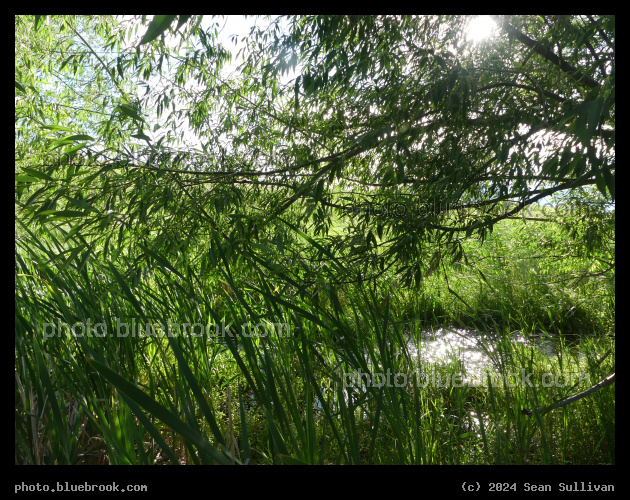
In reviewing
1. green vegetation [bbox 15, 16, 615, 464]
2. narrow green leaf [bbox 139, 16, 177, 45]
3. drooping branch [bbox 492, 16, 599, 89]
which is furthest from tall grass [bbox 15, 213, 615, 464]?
drooping branch [bbox 492, 16, 599, 89]

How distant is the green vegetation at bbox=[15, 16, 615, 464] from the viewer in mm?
1423

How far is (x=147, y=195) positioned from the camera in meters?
1.87

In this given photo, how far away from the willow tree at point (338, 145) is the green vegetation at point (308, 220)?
0.05 feet

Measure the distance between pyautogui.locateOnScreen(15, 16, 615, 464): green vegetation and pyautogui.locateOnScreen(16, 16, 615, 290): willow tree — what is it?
0.6 inches

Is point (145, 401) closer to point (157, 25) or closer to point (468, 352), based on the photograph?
point (157, 25)

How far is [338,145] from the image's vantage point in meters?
2.58

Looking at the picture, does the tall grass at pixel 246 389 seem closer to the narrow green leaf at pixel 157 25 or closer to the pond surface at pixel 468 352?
the pond surface at pixel 468 352

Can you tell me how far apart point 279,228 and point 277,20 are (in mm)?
1224

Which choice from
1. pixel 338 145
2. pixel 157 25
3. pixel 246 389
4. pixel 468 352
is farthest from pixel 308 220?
pixel 468 352

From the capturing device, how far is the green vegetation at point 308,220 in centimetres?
142

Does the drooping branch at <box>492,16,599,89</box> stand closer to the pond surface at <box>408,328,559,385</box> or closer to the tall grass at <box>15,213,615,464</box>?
the tall grass at <box>15,213,615,464</box>

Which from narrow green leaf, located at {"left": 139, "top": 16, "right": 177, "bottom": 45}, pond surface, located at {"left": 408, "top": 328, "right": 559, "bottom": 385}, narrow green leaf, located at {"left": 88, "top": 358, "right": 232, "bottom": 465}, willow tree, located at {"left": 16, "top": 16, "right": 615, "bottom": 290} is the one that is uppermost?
willow tree, located at {"left": 16, "top": 16, "right": 615, "bottom": 290}
